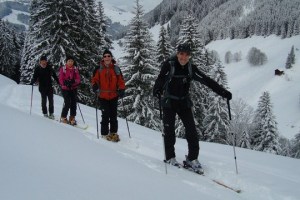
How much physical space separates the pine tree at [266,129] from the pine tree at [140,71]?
70.3ft

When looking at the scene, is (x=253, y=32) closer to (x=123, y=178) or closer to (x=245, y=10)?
(x=245, y=10)

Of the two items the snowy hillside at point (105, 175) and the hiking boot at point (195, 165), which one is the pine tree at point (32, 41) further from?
the hiking boot at point (195, 165)

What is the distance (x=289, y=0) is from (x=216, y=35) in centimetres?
4759

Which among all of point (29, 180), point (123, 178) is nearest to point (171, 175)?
point (123, 178)

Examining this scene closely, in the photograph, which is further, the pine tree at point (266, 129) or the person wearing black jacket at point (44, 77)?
the pine tree at point (266, 129)

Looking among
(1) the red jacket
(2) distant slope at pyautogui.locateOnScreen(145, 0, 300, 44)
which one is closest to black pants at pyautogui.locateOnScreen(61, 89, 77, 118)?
(1) the red jacket

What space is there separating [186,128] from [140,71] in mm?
20877

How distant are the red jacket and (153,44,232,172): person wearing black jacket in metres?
2.22

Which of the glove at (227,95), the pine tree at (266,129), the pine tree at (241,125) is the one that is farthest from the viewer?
the pine tree at (241,125)

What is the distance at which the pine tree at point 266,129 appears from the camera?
1638 inches

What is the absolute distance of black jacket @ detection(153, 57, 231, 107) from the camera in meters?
6.27

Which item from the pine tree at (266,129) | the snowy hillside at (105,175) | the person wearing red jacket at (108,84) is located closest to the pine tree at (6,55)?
the pine tree at (266,129)

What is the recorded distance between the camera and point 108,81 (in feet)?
27.5

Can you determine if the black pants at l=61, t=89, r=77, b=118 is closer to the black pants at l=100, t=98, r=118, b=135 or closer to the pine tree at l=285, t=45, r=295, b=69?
the black pants at l=100, t=98, r=118, b=135
